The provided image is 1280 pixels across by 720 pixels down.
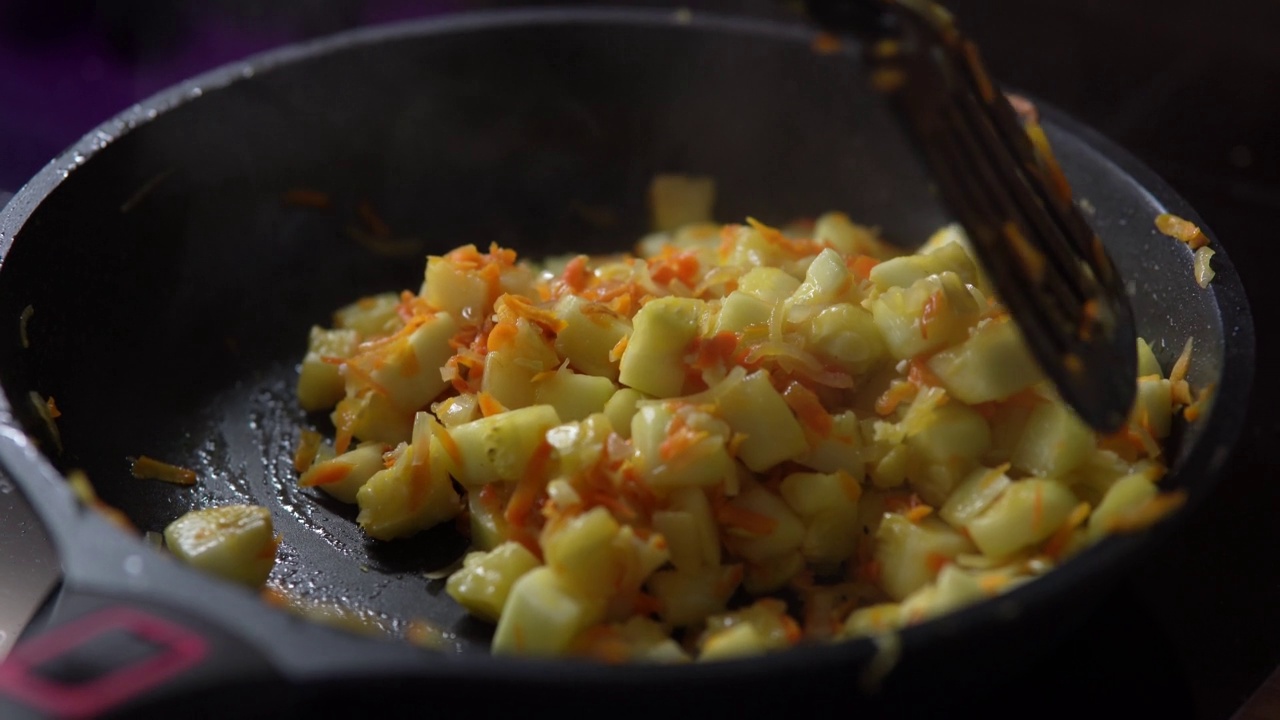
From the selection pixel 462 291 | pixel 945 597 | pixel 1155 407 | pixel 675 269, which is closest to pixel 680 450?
pixel 945 597

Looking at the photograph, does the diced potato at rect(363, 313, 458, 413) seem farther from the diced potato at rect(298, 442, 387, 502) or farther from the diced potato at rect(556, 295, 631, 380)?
the diced potato at rect(556, 295, 631, 380)

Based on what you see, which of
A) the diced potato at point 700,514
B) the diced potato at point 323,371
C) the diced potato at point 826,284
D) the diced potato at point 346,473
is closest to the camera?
the diced potato at point 700,514

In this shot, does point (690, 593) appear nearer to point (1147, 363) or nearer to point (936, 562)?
point (936, 562)

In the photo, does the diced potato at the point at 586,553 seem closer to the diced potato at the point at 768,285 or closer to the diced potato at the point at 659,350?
the diced potato at the point at 659,350

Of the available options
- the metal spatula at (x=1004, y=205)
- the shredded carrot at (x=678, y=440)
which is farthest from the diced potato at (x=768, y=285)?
the metal spatula at (x=1004, y=205)

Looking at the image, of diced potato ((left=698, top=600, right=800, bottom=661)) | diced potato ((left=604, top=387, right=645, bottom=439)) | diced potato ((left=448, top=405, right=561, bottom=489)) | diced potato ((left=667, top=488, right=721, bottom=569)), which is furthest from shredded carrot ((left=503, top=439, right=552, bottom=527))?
diced potato ((left=698, top=600, right=800, bottom=661))
